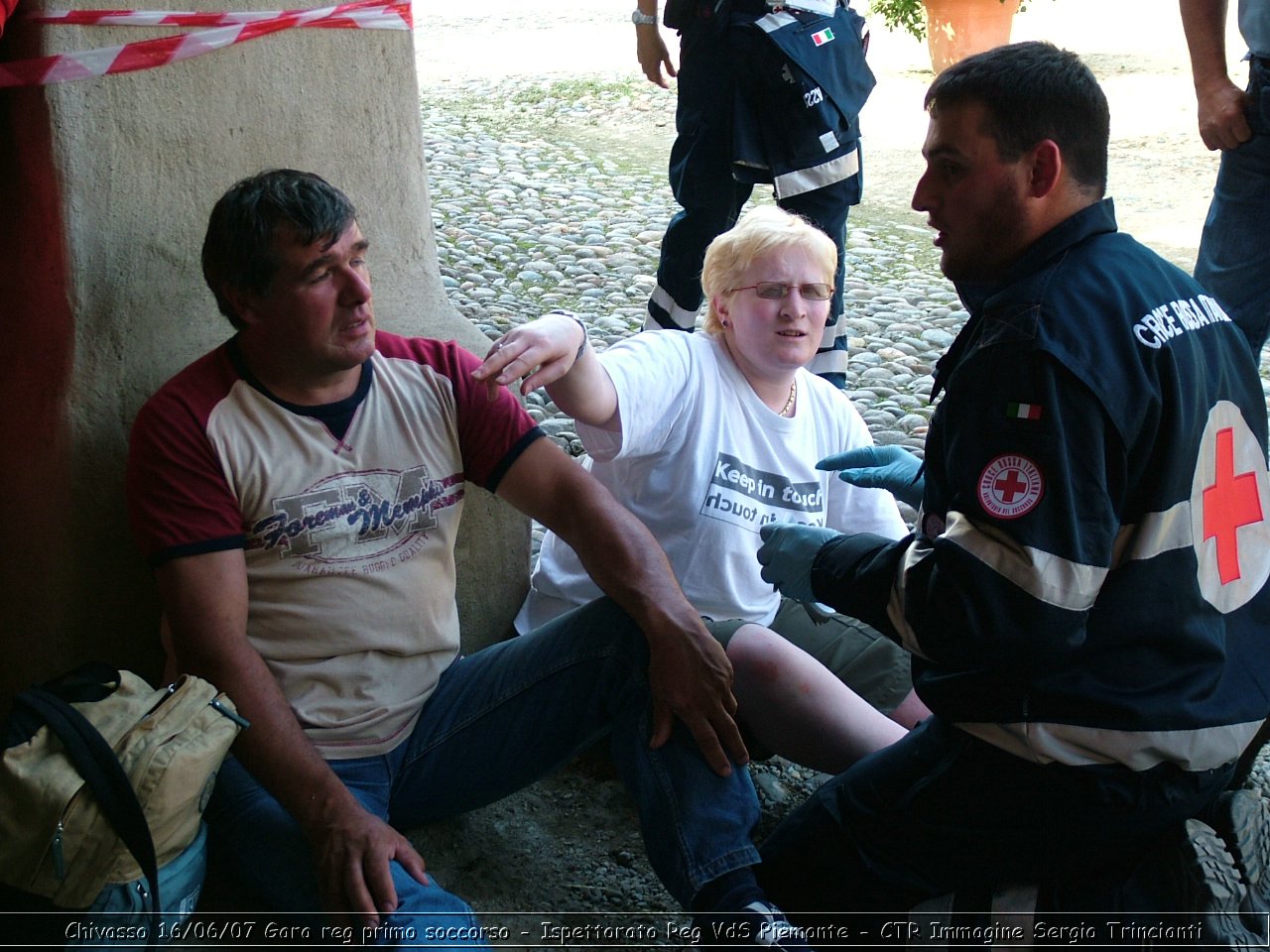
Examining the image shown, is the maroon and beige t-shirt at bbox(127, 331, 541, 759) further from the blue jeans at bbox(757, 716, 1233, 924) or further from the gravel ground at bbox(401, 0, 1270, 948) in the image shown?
the blue jeans at bbox(757, 716, 1233, 924)

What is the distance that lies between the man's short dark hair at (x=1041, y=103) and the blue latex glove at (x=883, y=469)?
2.40 ft

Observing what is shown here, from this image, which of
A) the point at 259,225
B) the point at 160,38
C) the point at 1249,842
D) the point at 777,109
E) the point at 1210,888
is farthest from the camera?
the point at 777,109

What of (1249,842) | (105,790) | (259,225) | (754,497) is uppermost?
(259,225)

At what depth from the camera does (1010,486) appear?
1901mm

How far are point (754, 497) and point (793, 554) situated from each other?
1.52 ft

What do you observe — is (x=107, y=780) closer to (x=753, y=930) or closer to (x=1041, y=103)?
(x=753, y=930)

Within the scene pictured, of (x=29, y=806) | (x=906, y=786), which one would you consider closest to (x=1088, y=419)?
(x=906, y=786)

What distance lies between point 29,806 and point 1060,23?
1302 centimetres

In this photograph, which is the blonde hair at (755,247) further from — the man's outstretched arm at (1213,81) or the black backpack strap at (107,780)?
the black backpack strap at (107,780)

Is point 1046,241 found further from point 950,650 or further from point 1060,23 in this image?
point 1060,23

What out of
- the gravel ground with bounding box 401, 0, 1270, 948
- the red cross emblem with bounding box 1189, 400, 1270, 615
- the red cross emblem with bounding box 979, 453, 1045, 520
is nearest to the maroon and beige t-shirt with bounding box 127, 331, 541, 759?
the gravel ground with bounding box 401, 0, 1270, 948

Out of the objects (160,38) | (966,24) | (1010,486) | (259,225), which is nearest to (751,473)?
(1010,486)

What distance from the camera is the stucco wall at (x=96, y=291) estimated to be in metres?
2.53

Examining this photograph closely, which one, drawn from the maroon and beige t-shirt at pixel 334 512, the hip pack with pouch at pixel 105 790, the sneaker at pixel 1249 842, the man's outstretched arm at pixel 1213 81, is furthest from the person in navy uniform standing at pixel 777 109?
A: the hip pack with pouch at pixel 105 790
